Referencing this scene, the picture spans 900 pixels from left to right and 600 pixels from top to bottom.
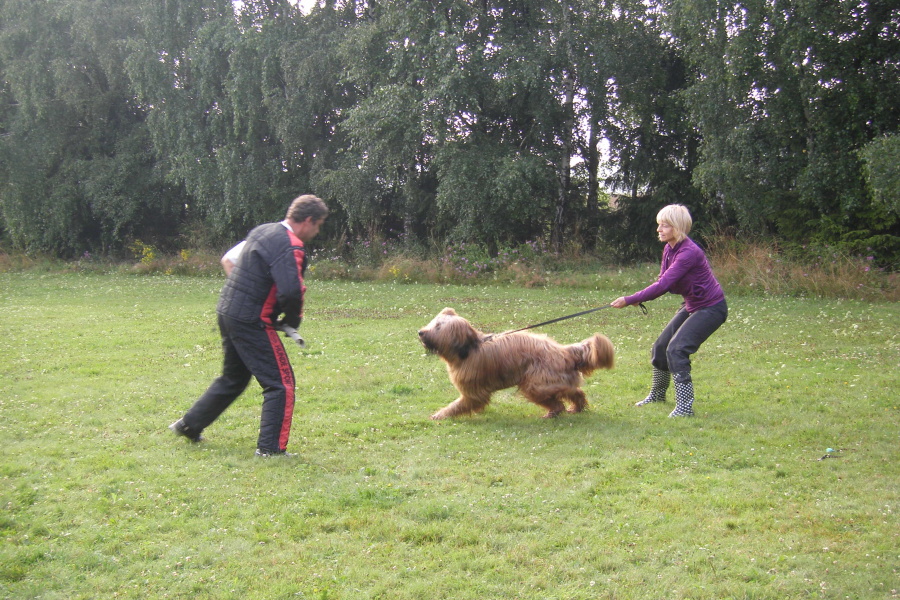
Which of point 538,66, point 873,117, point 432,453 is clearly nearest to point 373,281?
point 538,66

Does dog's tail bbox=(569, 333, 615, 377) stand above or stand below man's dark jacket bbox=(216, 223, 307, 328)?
Result: below

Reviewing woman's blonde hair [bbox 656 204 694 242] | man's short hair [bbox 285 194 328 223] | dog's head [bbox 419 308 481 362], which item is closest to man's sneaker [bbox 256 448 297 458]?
dog's head [bbox 419 308 481 362]

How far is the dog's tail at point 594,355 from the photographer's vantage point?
7336 millimetres

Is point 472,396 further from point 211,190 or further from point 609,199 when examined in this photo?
point 211,190

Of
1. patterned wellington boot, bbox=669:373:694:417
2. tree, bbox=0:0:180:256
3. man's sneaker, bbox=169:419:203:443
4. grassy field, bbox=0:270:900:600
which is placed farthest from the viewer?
tree, bbox=0:0:180:256

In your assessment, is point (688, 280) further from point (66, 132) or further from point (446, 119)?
point (66, 132)

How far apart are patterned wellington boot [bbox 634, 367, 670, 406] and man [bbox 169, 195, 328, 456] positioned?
4.05 m

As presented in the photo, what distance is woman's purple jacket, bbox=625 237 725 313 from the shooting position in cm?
713

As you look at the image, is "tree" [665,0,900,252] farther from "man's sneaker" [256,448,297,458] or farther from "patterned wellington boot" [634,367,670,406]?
"man's sneaker" [256,448,297,458]

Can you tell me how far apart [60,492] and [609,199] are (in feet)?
78.6

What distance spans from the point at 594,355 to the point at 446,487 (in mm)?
2629

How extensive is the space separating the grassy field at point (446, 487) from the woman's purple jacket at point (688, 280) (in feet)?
4.05

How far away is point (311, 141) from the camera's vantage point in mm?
28250

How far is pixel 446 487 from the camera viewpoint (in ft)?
17.8
